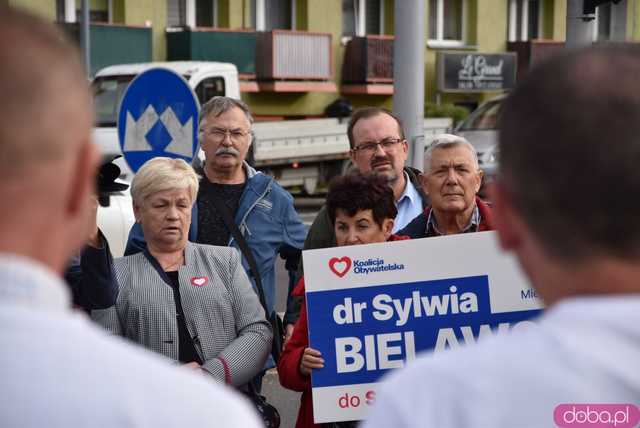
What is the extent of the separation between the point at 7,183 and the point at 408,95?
27.1 feet

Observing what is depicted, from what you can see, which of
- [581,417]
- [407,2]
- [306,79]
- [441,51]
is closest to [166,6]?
[306,79]

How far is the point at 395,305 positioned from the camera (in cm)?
439

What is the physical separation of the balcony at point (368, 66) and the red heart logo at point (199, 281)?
28.9 metres

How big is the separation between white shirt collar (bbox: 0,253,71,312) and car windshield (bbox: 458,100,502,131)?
2069 cm

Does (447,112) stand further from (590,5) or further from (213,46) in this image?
(590,5)

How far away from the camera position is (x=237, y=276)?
4926 mm

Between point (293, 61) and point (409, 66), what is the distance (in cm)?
2298

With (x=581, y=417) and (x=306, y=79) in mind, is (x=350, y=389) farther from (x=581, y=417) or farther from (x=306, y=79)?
(x=306, y=79)

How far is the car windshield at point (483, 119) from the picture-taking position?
2194cm

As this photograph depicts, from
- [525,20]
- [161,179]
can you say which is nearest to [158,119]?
[161,179]

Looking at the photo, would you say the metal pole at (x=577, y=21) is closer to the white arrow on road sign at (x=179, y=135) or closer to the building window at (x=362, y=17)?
the white arrow on road sign at (x=179, y=135)

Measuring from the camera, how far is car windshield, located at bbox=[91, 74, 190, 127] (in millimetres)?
18938

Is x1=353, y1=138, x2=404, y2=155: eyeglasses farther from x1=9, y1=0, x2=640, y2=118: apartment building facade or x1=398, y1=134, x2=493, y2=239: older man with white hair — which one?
x1=9, y1=0, x2=640, y2=118: apartment building facade

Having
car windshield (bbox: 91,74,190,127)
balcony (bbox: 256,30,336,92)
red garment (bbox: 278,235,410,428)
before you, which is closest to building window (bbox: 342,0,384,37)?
balcony (bbox: 256,30,336,92)
